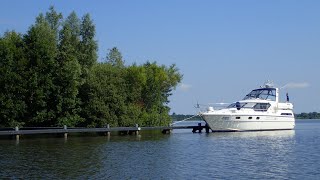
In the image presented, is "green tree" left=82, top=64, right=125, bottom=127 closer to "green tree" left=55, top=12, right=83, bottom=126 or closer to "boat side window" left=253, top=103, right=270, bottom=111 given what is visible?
"green tree" left=55, top=12, right=83, bottom=126

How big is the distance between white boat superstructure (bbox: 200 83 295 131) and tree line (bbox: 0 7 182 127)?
8739mm

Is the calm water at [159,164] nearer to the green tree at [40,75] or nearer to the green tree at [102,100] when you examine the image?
the green tree at [40,75]

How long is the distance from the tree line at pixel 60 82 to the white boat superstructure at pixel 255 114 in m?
8.74

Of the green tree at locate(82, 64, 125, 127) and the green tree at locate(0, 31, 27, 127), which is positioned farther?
the green tree at locate(82, 64, 125, 127)

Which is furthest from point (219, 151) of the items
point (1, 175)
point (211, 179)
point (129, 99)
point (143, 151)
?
point (129, 99)

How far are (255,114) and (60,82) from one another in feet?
90.6

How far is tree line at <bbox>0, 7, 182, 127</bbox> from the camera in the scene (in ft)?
160

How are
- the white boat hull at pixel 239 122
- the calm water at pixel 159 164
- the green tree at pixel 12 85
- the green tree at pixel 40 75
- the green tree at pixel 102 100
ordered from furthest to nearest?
the white boat hull at pixel 239 122, the green tree at pixel 102 100, the green tree at pixel 40 75, the green tree at pixel 12 85, the calm water at pixel 159 164

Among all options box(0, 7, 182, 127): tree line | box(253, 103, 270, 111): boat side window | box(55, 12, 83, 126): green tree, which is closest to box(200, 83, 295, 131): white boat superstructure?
box(253, 103, 270, 111): boat side window

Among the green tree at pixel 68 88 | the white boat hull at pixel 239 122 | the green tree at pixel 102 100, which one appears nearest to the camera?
the green tree at pixel 68 88

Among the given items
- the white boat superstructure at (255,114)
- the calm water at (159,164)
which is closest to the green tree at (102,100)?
the white boat superstructure at (255,114)

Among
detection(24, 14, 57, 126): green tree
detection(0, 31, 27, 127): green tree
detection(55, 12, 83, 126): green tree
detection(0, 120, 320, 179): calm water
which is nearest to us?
detection(0, 120, 320, 179): calm water

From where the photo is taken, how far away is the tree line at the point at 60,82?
160 ft

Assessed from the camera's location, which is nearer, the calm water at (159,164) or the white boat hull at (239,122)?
the calm water at (159,164)
